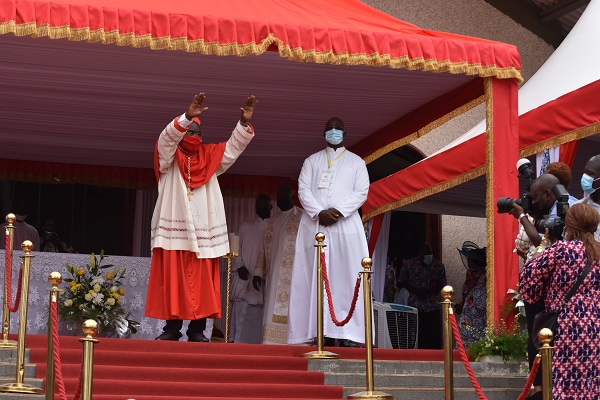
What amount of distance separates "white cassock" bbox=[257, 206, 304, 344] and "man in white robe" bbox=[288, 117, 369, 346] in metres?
1.18

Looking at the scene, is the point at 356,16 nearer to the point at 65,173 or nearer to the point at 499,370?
the point at 499,370

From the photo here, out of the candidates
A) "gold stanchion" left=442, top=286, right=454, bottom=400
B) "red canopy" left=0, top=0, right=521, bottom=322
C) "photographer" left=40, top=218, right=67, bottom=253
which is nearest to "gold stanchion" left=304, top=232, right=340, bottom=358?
"red canopy" left=0, top=0, right=521, bottom=322

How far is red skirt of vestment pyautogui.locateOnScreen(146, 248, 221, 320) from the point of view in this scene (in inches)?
375

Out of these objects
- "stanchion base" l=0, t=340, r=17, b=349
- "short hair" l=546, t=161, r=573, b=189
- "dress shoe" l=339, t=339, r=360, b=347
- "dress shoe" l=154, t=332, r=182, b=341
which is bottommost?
"stanchion base" l=0, t=340, r=17, b=349

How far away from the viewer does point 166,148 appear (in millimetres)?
9609

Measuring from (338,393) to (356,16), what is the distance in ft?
13.3

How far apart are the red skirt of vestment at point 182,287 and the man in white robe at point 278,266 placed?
2.24 metres

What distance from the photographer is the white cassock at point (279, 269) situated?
11.9 m

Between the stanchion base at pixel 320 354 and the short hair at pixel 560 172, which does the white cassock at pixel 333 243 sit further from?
the short hair at pixel 560 172

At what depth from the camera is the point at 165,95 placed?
37.5ft

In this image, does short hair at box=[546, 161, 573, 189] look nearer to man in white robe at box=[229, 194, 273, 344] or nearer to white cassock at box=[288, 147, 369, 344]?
white cassock at box=[288, 147, 369, 344]

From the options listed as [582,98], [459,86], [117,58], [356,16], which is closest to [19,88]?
[117,58]

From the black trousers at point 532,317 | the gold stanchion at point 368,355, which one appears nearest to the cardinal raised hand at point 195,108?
the gold stanchion at point 368,355

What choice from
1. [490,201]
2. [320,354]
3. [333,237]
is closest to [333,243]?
[333,237]
